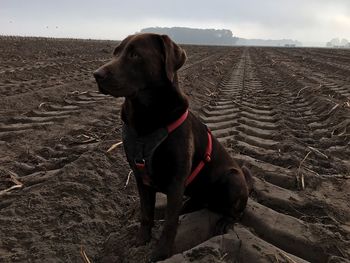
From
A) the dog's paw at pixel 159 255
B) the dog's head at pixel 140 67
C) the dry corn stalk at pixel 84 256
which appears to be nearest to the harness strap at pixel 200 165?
the dog's paw at pixel 159 255

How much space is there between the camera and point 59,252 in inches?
124

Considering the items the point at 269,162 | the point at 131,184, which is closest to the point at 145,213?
the point at 131,184

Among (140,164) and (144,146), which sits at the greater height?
(144,146)

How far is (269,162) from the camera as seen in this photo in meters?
5.11

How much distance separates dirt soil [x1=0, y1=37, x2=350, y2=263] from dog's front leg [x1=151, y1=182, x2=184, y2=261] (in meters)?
0.12

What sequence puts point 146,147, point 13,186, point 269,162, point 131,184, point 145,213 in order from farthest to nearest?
point 269,162 → point 131,184 → point 13,186 → point 145,213 → point 146,147

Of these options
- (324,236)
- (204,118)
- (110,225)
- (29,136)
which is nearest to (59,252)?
(110,225)

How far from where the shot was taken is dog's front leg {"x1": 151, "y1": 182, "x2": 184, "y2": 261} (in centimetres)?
314

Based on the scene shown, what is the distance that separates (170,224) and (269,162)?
227 cm

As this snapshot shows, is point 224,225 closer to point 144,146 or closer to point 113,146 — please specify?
point 144,146

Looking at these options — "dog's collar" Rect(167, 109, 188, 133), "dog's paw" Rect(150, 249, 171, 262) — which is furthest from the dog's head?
"dog's paw" Rect(150, 249, 171, 262)

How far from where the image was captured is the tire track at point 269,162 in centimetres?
342

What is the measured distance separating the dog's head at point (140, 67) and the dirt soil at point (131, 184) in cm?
120

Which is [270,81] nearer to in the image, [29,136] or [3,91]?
[3,91]
